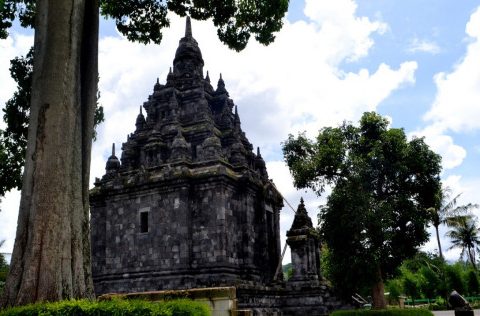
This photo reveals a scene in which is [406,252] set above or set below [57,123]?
below

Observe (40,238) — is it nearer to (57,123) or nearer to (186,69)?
(57,123)

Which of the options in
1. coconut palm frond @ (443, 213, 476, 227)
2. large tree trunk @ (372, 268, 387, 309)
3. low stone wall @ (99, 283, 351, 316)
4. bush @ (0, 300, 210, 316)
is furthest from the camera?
coconut palm frond @ (443, 213, 476, 227)

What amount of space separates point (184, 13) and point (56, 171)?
23.8 feet

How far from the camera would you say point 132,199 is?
21.6m

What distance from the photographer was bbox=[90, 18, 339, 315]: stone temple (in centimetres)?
1952

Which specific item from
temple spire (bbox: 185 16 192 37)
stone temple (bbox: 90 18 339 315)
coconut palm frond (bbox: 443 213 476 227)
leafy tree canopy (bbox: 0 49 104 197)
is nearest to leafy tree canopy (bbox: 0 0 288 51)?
leafy tree canopy (bbox: 0 49 104 197)

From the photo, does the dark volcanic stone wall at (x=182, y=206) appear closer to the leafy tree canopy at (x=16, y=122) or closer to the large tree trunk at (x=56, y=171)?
the leafy tree canopy at (x=16, y=122)

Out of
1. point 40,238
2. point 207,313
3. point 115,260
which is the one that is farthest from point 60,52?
point 115,260

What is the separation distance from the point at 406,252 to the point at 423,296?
97.0 ft

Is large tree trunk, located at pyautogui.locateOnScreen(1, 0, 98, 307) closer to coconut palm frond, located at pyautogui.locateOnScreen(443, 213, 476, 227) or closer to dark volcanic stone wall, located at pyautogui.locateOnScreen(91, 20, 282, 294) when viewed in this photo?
dark volcanic stone wall, located at pyautogui.locateOnScreen(91, 20, 282, 294)

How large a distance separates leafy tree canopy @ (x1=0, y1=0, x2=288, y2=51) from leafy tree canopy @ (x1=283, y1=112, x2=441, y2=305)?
8.75 meters

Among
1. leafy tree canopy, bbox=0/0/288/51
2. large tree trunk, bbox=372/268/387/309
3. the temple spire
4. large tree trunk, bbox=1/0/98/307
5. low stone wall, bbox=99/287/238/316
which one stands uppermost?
the temple spire

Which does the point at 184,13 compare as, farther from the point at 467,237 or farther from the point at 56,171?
the point at 467,237

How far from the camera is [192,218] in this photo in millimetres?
20250
